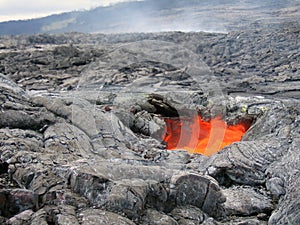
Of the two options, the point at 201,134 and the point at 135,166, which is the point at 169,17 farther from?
the point at 135,166

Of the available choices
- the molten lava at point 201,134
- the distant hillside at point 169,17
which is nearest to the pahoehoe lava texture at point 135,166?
the molten lava at point 201,134

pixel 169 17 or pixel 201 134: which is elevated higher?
pixel 169 17

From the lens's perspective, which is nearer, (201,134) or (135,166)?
(135,166)

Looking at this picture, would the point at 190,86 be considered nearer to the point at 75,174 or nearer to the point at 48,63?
the point at 48,63

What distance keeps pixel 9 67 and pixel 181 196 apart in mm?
31399

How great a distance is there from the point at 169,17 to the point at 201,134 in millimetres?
95346

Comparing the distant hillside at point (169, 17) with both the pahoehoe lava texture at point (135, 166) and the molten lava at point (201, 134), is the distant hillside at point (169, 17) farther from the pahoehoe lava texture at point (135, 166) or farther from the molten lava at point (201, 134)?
the pahoehoe lava texture at point (135, 166)

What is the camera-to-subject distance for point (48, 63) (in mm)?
37469

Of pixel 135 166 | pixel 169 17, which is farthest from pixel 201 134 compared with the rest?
pixel 169 17

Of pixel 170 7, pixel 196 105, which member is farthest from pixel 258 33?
pixel 170 7

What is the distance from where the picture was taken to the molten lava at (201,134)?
14242 millimetres

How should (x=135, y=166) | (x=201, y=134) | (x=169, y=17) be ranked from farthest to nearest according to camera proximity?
(x=169, y=17) → (x=201, y=134) → (x=135, y=166)

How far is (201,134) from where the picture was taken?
614 inches

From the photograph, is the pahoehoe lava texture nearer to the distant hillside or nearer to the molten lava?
the molten lava
